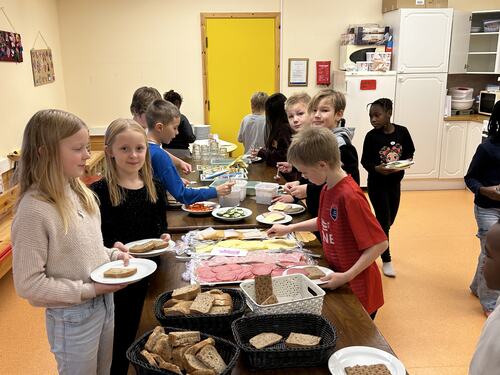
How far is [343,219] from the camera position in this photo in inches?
69.7

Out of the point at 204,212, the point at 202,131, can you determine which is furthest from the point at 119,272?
the point at 202,131

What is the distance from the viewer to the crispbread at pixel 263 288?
1.46 meters

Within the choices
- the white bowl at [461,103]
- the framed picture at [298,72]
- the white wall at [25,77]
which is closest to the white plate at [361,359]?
the white wall at [25,77]

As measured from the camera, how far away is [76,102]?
616 cm

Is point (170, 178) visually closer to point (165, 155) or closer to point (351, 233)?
point (165, 155)

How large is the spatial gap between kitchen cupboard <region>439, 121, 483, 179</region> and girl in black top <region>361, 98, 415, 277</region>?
2.78 meters

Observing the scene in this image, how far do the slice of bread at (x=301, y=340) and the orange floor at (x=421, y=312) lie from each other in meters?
1.56

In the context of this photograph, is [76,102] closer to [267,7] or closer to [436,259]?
[267,7]

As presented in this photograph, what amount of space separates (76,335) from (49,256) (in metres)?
0.29

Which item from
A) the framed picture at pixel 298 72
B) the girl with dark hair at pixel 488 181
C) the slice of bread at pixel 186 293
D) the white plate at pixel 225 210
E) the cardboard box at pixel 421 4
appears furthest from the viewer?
the framed picture at pixel 298 72

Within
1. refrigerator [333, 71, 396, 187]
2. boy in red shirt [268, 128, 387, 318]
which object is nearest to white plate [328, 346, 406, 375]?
boy in red shirt [268, 128, 387, 318]

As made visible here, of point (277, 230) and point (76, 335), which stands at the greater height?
point (277, 230)

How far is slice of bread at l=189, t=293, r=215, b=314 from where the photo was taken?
1353 millimetres

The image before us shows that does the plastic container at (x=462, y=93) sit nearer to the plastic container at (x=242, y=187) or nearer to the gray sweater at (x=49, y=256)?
the plastic container at (x=242, y=187)
